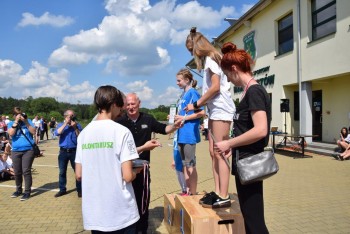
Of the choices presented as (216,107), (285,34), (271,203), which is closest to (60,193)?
(271,203)

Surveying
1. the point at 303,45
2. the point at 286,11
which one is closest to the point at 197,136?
the point at 303,45

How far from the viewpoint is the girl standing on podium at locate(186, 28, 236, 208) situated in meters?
3.55

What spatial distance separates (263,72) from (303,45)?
4.28 metres

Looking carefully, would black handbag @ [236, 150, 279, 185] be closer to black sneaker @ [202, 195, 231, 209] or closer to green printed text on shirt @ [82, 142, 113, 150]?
green printed text on shirt @ [82, 142, 113, 150]

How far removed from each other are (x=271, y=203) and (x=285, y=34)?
501 inches

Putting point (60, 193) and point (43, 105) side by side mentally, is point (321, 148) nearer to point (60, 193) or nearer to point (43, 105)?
point (60, 193)

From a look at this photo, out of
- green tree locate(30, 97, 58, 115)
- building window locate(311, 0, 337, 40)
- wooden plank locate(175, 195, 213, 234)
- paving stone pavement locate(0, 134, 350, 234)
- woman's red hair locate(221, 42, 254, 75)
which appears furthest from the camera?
green tree locate(30, 97, 58, 115)

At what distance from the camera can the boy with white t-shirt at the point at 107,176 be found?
8.07ft

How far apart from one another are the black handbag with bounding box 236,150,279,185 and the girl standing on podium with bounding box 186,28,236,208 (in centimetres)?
90

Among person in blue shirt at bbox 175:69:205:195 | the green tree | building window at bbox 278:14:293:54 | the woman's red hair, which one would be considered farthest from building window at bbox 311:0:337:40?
the green tree

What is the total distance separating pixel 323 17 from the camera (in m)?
Answer: 13.6

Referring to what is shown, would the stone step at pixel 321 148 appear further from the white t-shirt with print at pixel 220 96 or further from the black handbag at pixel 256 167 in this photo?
the black handbag at pixel 256 167

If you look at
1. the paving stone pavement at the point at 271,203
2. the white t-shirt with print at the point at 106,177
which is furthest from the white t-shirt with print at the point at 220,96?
the paving stone pavement at the point at 271,203

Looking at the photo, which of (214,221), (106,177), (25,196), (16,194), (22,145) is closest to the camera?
(106,177)
